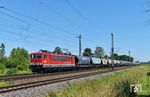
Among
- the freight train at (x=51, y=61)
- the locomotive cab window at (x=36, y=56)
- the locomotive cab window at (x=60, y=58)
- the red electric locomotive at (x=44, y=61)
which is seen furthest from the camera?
the locomotive cab window at (x=60, y=58)

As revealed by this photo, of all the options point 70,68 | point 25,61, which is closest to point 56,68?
point 70,68

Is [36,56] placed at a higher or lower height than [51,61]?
higher

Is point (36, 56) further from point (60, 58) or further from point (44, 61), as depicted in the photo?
point (60, 58)

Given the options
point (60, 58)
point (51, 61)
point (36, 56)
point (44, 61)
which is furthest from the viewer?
point (60, 58)

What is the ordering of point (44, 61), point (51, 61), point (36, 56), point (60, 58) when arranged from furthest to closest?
point (60, 58) → point (51, 61) → point (36, 56) → point (44, 61)

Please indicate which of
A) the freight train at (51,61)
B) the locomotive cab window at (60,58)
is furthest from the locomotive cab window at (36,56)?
the locomotive cab window at (60,58)

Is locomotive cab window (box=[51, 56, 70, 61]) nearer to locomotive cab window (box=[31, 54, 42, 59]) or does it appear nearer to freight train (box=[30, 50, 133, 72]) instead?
freight train (box=[30, 50, 133, 72])

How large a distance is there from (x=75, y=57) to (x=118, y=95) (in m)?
53.9

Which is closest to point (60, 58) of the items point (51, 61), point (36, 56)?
point (51, 61)

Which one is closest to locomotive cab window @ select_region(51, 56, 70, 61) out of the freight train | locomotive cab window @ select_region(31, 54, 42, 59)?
the freight train

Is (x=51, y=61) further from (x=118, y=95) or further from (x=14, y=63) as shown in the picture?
(x=118, y=95)

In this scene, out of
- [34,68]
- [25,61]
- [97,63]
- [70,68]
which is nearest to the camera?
[34,68]

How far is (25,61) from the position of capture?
78.7m

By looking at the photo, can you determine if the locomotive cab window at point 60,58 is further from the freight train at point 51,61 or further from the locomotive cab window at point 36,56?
the locomotive cab window at point 36,56
